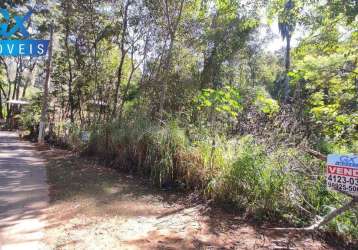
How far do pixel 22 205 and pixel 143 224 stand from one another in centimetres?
181

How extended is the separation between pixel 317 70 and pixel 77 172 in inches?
197

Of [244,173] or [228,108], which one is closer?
A: [244,173]

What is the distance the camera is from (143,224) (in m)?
3.58

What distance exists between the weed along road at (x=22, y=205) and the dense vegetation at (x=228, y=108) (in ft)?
5.85

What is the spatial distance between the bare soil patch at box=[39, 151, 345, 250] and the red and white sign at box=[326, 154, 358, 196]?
0.81 meters

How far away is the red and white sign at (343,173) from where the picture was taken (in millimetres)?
2531

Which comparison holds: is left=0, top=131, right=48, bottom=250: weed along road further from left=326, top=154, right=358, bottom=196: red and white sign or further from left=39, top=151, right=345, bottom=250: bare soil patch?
left=326, top=154, right=358, bottom=196: red and white sign

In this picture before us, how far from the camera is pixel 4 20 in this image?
10.2 meters

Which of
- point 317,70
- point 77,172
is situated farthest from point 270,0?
point 77,172

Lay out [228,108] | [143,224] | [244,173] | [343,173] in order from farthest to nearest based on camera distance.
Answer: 1. [228,108]
2. [244,173]
3. [143,224]
4. [343,173]

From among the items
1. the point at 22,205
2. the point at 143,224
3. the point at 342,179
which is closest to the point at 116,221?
the point at 143,224

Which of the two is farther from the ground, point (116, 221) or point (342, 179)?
point (342, 179)

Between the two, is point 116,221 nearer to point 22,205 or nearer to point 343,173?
point 22,205

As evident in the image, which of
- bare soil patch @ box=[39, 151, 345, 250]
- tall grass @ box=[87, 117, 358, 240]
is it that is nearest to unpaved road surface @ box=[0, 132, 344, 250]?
bare soil patch @ box=[39, 151, 345, 250]
